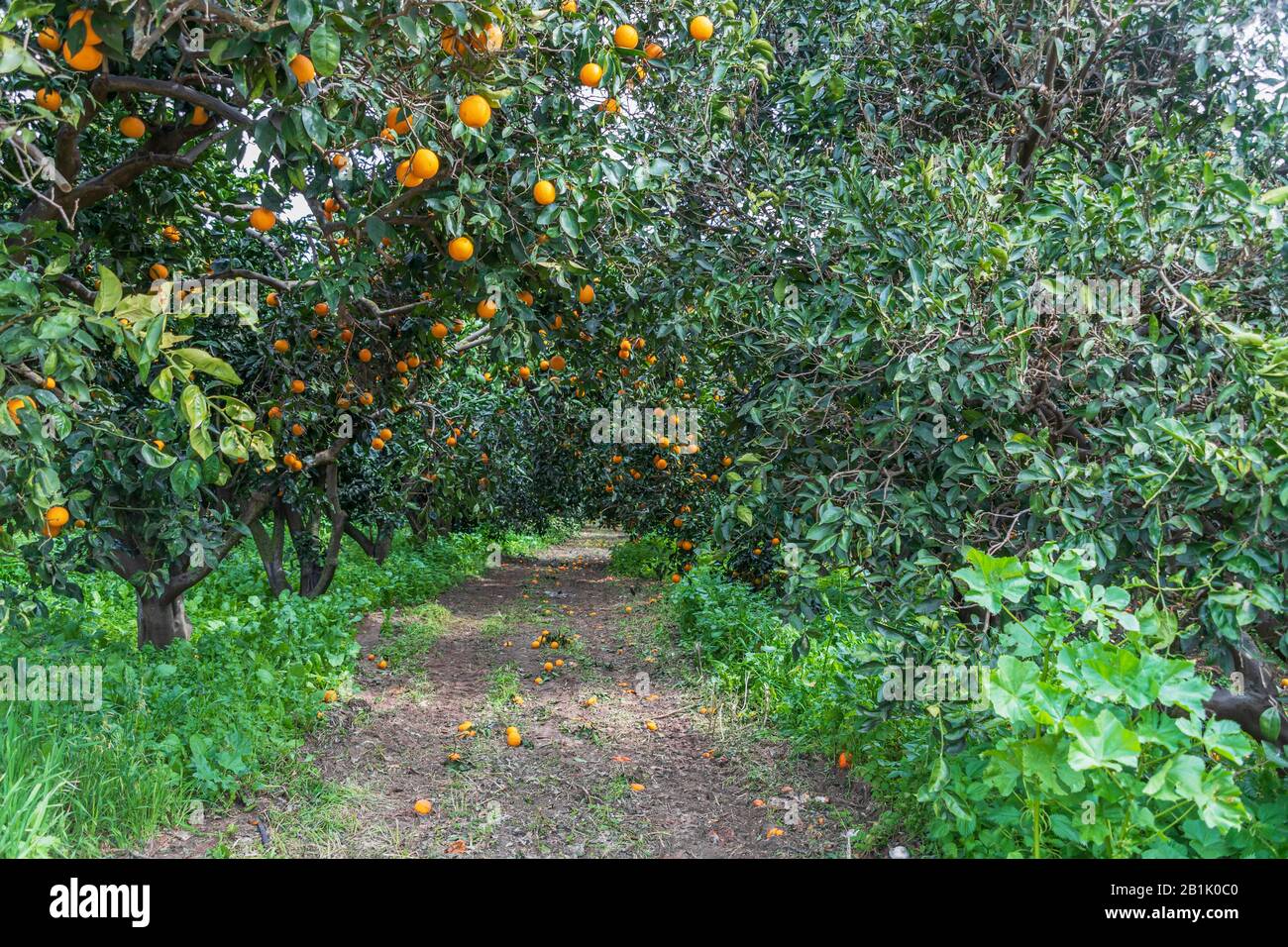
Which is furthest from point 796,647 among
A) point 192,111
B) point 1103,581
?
point 192,111

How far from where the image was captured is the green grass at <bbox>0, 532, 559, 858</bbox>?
283cm

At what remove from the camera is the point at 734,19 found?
3170mm

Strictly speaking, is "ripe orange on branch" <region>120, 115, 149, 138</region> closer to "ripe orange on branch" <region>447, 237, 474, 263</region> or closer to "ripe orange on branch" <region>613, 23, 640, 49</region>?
"ripe orange on branch" <region>447, 237, 474, 263</region>

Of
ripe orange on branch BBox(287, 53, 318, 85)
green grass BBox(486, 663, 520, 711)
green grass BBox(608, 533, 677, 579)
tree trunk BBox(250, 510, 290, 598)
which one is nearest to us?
ripe orange on branch BBox(287, 53, 318, 85)

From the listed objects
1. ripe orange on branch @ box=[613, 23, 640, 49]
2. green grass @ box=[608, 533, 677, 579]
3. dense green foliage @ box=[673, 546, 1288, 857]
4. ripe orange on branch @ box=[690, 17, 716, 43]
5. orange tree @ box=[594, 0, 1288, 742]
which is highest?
ripe orange on branch @ box=[690, 17, 716, 43]

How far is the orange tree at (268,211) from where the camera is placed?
2105 millimetres

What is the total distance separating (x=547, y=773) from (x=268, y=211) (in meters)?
2.65

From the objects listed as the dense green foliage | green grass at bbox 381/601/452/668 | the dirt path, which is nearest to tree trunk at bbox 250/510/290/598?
green grass at bbox 381/601/452/668

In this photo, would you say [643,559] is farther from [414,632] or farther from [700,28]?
[700,28]

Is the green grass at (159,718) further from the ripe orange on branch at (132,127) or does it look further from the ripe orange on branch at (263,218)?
the ripe orange on branch at (132,127)

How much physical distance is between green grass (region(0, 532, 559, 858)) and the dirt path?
0.61ft

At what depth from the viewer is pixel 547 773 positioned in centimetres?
387

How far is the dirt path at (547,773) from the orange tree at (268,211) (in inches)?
51.2
